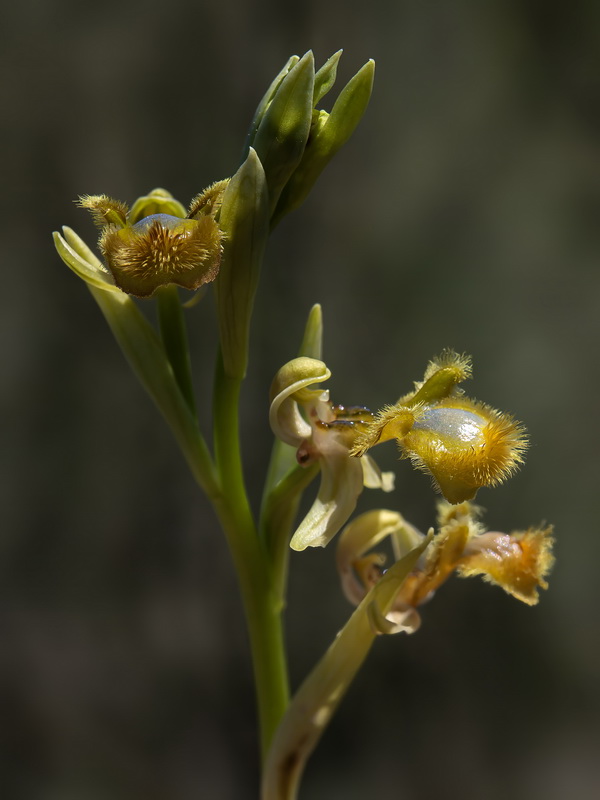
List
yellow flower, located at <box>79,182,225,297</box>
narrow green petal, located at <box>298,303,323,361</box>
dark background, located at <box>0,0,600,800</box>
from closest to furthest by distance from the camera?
yellow flower, located at <box>79,182,225,297</box>
narrow green petal, located at <box>298,303,323,361</box>
dark background, located at <box>0,0,600,800</box>

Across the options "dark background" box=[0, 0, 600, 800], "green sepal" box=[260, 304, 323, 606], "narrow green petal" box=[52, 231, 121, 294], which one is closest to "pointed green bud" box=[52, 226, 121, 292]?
"narrow green petal" box=[52, 231, 121, 294]

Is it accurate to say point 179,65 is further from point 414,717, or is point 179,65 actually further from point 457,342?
point 414,717

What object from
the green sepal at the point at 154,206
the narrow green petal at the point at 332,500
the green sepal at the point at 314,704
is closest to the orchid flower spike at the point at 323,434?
the narrow green petal at the point at 332,500

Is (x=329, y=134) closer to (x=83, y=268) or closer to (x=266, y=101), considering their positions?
(x=266, y=101)


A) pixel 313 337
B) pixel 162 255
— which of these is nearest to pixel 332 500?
pixel 313 337

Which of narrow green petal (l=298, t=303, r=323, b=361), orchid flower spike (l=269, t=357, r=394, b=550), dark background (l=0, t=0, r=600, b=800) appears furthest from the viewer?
dark background (l=0, t=0, r=600, b=800)

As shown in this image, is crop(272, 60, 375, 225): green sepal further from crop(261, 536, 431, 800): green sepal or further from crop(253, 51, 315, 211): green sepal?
crop(261, 536, 431, 800): green sepal
